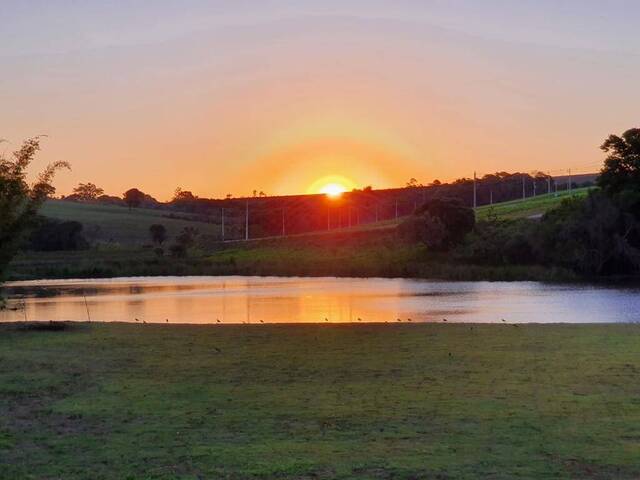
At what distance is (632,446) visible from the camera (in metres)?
9.13

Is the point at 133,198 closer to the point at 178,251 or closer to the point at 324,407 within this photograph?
the point at 178,251

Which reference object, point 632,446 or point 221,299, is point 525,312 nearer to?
point 221,299

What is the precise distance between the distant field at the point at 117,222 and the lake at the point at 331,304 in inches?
2719

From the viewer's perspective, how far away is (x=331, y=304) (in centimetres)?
4125

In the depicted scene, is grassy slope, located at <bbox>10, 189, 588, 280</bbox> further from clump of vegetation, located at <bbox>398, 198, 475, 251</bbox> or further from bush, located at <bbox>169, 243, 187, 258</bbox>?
clump of vegetation, located at <bbox>398, 198, 475, 251</bbox>

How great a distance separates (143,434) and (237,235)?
127698 mm

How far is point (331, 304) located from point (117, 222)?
105048 mm

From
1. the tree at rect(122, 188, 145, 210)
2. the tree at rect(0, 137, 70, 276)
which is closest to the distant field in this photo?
the tree at rect(122, 188, 145, 210)

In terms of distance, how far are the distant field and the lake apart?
6905 cm

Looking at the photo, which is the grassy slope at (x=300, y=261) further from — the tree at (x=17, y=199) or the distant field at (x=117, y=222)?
the tree at (x=17, y=199)

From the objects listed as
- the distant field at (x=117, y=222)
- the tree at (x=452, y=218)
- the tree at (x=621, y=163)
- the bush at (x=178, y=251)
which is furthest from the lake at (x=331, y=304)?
the distant field at (x=117, y=222)

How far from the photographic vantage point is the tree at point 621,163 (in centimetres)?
7131

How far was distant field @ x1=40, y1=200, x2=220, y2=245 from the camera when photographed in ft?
418

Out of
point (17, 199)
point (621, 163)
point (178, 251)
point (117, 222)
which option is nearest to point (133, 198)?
point (117, 222)
